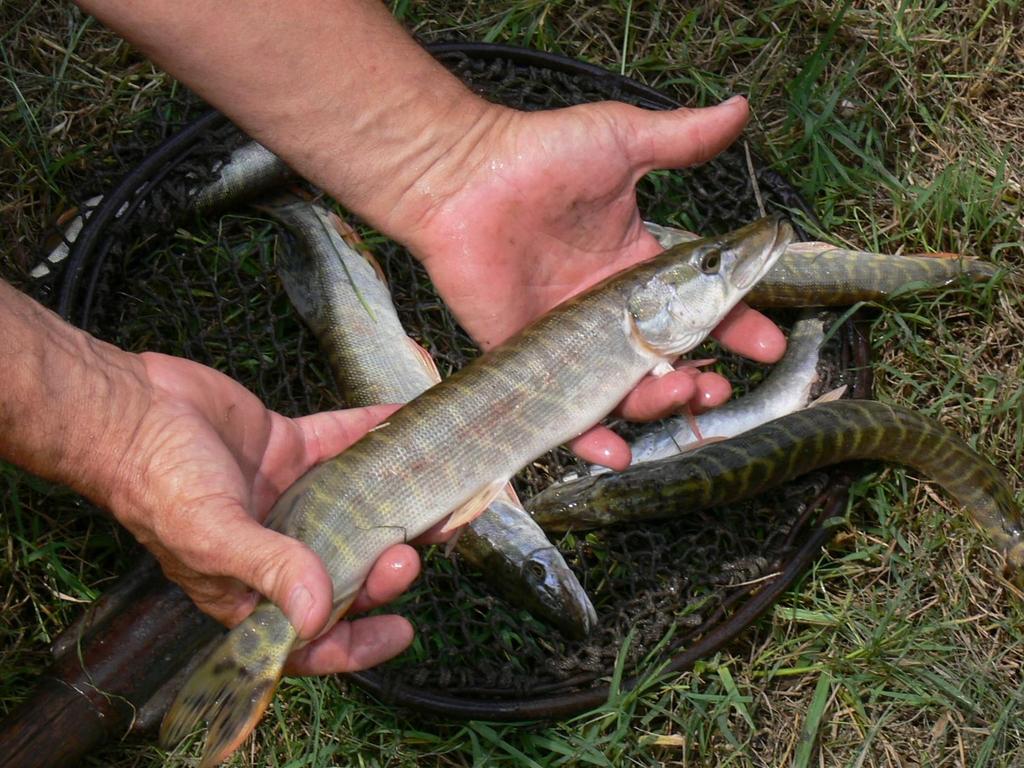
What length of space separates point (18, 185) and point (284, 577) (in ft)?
8.82

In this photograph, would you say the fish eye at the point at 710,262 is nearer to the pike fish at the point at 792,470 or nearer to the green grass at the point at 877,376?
the pike fish at the point at 792,470

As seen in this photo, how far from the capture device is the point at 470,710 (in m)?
3.34

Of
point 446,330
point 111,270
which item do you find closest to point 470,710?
point 446,330

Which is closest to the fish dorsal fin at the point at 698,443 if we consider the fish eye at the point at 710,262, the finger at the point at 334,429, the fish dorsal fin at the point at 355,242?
the fish eye at the point at 710,262

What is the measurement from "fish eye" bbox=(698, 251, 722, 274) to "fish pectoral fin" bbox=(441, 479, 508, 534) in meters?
0.90

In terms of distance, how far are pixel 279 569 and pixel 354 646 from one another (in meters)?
0.46

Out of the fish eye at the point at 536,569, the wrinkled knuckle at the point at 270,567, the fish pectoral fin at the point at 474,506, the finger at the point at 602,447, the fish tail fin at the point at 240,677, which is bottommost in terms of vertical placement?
the fish eye at the point at 536,569

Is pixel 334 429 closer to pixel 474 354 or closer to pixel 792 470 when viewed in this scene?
pixel 474 354

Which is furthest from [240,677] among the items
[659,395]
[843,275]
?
[843,275]

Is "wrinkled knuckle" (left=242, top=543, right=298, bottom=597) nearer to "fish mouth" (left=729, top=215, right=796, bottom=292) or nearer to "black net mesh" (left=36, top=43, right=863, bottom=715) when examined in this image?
"black net mesh" (left=36, top=43, right=863, bottom=715)

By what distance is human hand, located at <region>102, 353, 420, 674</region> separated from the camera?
2.39 metres

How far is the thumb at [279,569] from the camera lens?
232 cm

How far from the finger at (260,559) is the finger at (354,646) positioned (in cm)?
30

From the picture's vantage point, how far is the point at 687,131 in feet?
10.8
